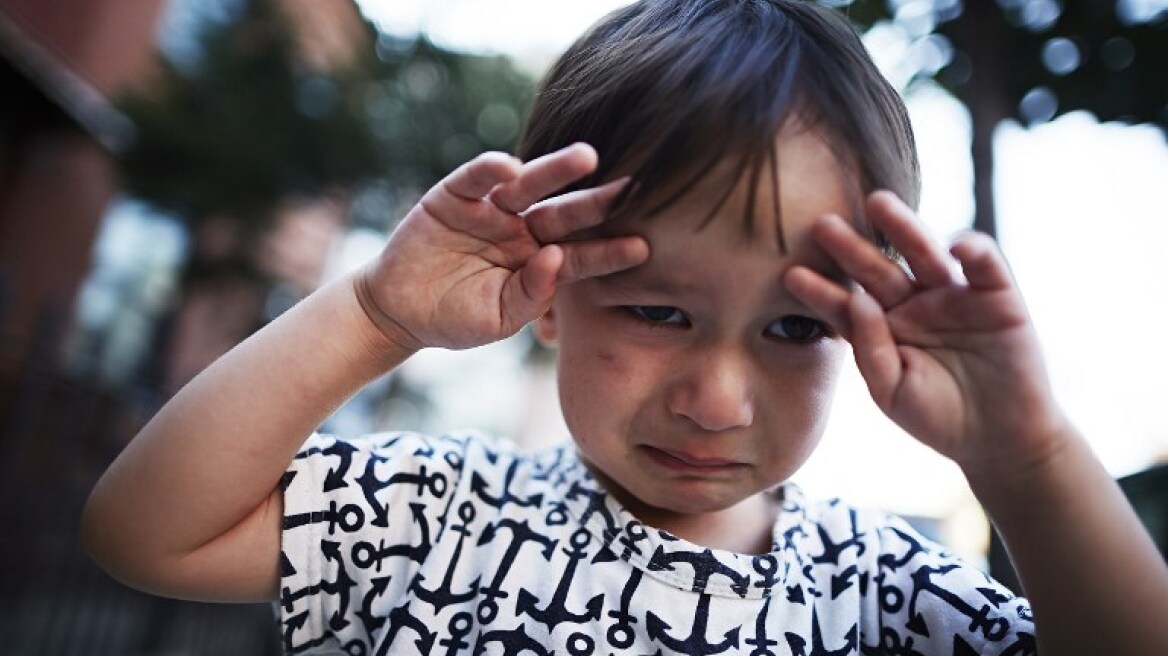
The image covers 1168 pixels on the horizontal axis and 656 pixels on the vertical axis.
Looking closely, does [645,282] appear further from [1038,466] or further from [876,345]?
[1038,466]

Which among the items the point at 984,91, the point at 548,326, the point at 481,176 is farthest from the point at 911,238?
the point at 984,91

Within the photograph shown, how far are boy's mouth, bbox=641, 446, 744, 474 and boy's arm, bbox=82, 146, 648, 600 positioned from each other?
0.90 ft

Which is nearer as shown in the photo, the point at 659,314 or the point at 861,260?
the point at 861,260

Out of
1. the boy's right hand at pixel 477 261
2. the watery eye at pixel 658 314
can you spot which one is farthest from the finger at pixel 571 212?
the watery eye at pixel 658 314

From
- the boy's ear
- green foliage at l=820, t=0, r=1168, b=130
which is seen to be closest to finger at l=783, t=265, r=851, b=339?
the boy's ear

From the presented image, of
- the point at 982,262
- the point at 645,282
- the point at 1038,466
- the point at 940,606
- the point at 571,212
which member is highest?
the point at 571,212

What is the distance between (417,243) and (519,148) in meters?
0.43

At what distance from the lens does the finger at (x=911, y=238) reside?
1.05 metres

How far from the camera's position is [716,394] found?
3.68 feet

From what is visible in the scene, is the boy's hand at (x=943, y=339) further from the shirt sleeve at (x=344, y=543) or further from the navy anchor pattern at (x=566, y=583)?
the shirt sleeve at (x=344, y=543)

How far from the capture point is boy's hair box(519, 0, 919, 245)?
111 centimetres

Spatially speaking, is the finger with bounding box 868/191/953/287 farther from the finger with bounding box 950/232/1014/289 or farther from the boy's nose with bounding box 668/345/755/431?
the boy's nose with bounding box 668/345/755/431

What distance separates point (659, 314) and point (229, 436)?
2.08 ft

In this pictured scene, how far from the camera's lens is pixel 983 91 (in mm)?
1979
